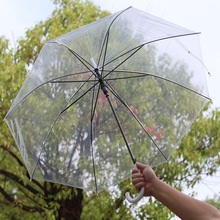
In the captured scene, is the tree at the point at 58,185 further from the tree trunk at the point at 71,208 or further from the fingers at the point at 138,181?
the fingers at the point at 138,181

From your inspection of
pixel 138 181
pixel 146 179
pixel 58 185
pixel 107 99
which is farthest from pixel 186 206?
pixel 58 185

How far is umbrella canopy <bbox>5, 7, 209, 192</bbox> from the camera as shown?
8.92ft

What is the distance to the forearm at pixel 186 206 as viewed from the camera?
1.04 meters

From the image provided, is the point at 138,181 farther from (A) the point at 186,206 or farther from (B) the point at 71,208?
(B) the point at 71,208

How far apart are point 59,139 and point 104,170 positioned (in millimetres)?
550

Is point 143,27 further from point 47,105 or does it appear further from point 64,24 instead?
point 64,24

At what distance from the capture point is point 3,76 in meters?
5.48

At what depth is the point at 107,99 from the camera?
2982 mm

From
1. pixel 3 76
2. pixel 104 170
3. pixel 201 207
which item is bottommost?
pixel 201 207

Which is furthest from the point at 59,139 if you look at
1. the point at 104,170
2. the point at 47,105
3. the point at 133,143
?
the point at 133,143

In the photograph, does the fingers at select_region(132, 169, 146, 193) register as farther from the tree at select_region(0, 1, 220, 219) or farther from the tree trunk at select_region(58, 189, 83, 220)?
the tree trunk at select_region(58, 189, 83, 220)

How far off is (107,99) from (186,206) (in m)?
1.95

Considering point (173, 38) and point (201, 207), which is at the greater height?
point (173, 38)

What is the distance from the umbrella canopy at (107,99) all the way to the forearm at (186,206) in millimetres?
1346
